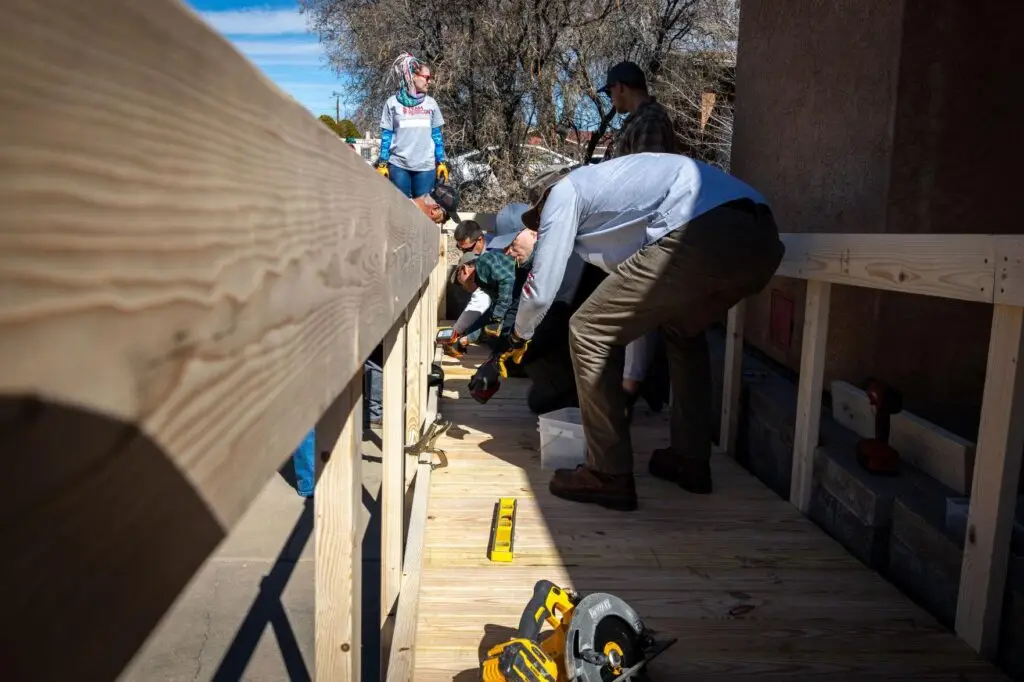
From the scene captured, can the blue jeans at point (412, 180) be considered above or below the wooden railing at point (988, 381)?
above

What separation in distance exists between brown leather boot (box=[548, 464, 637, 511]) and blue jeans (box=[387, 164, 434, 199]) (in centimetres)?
428

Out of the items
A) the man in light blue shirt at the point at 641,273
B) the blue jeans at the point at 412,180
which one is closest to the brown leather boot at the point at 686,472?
the man in light blue shirt at the point at 641,273

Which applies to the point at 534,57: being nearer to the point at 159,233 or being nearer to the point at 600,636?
the point at 600,636

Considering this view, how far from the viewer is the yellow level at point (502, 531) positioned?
9.09 ft

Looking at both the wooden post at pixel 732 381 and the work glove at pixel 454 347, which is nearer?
the wooden post at pixel 732 381

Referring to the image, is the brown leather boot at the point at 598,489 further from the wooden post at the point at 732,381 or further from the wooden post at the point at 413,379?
the wooden post at the point at 732,381

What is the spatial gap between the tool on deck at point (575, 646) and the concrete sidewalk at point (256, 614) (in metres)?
1.51

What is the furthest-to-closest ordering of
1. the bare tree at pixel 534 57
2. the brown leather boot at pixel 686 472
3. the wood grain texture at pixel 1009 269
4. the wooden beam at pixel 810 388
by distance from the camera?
the bare tree at pixel 534 57, the brown leather boot at pixel 686 472, the wooden beam at pixel 810 388, the wood grain texture at pixel 1009 269

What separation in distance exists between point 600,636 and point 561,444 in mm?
1781

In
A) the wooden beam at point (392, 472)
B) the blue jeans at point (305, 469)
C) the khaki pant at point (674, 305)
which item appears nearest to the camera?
the wooden beam at point (392, 472)

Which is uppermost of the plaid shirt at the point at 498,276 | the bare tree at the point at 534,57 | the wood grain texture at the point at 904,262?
the bare tree at the point at 534,57

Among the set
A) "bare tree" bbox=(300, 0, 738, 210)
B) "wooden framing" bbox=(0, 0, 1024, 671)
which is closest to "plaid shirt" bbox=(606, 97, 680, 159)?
"wooden framing" bbox=(0, 0, 1024, 671)

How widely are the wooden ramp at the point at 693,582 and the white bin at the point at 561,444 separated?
10cm

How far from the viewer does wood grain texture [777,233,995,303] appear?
2.12 m
